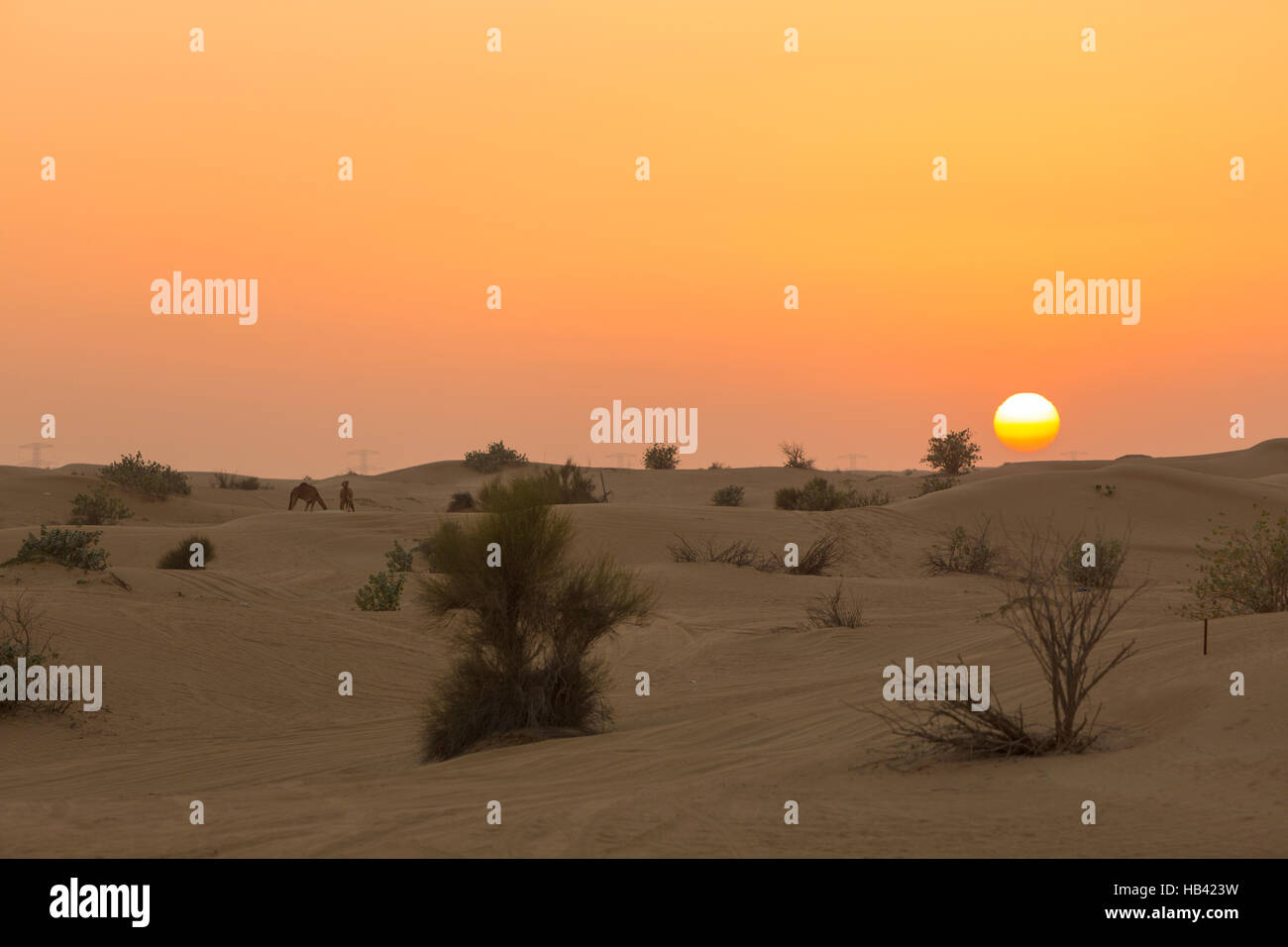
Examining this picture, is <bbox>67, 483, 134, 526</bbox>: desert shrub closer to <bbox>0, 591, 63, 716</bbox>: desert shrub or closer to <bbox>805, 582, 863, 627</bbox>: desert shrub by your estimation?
<bbox>0, 591, 63, 716</bbox>: desert shrub

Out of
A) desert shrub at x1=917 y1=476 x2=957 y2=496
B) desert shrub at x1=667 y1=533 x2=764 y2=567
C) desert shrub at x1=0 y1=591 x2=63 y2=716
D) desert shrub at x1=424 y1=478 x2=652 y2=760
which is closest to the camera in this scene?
desert shrub at x1=424 y1=478 x2=652 y2=760

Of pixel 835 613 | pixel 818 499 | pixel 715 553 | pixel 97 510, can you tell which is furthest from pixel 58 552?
pixel 818 499

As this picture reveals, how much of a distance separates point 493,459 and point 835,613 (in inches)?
2106

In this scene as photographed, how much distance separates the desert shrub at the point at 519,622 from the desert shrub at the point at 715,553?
47.0 feet

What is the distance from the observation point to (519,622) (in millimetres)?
12375

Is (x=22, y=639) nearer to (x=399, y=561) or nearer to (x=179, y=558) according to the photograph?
(x=179, y=558)

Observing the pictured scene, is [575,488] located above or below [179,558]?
above

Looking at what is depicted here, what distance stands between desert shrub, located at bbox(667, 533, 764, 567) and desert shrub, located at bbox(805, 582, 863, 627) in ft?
16.2

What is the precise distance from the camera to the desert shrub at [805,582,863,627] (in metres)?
19.0

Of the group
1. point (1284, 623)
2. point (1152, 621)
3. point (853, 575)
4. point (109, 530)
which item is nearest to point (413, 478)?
point (109, 530)

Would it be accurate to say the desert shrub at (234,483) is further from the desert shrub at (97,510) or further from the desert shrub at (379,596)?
the desert shrub at (379,596)

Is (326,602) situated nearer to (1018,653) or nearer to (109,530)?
(109,530)

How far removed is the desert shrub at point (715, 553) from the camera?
89.1ft

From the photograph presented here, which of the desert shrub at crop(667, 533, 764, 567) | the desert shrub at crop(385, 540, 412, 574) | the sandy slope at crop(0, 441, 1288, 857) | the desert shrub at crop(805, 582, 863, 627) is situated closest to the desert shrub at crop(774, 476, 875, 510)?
the desert shrub at crop(667, 533, 764, 567)
